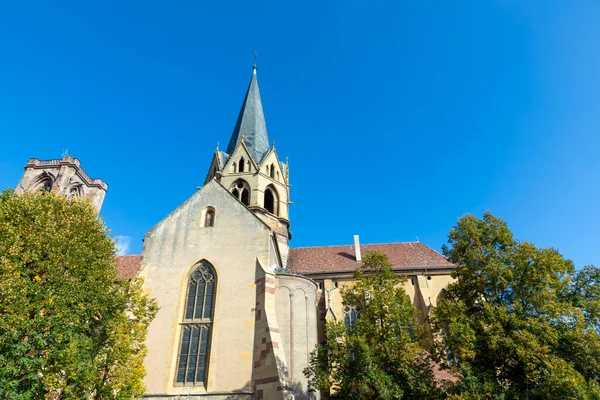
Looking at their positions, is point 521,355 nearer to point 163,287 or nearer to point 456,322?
point 456,322

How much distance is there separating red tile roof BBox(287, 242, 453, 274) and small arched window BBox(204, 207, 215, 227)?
338 inches

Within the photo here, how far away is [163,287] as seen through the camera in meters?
17.8

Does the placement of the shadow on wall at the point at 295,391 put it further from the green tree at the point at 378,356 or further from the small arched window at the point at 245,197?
the small arched window at the point at 245,197

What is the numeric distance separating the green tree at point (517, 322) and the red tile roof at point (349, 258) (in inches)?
389

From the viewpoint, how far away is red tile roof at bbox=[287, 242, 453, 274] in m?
26.1

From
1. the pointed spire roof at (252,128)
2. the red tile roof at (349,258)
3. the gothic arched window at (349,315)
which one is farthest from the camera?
the pointed spire roof at (252,128)

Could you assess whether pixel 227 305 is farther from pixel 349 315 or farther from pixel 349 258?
pixel 349 258

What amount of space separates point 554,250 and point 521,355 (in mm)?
4824

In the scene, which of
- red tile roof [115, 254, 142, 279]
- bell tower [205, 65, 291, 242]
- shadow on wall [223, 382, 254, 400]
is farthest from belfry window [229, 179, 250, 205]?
shadow on wall [223, 382, 254, 400]

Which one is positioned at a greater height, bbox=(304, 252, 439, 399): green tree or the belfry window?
the belfry window

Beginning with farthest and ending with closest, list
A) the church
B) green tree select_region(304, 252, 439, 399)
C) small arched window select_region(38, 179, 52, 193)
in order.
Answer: small arched window select_region(38, 179, 52, 193) < the church < green tree select_region(304, 252, 439, 399)

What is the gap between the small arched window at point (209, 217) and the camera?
64.4ft

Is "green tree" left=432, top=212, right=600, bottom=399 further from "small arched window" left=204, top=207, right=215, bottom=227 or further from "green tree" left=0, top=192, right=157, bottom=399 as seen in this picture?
"green tree" left=0, top=192, right=157, bottom=399

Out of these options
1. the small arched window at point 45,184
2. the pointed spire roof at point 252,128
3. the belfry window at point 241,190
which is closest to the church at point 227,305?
the belfry window at point 241,190
